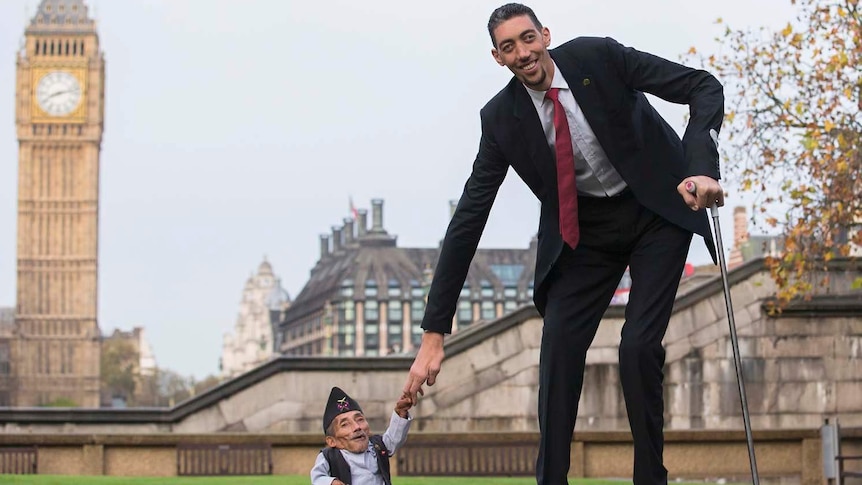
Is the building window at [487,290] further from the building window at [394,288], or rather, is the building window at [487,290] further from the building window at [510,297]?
the building window at [394,288]

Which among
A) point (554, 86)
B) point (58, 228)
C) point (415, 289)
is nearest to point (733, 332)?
point (554, 86)

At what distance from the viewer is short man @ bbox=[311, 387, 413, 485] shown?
7.68 meters

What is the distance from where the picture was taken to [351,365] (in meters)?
20.6

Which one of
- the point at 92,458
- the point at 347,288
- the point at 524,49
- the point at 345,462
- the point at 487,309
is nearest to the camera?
the point at 524,49

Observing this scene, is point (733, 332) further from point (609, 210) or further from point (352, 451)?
point (352, 451)

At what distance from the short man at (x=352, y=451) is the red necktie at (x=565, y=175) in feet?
6.84

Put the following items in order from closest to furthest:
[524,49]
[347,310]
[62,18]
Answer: [524,49]
[347,310]
[62,18]

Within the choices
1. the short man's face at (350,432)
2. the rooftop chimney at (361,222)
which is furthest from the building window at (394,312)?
the short man's face at (350,432)

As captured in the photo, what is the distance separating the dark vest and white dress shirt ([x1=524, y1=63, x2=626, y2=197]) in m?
2.40

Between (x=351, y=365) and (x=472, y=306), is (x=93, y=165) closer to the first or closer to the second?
(x=472, y=306)

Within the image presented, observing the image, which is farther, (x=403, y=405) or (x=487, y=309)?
(x=487, y=309)

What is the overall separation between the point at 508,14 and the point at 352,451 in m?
2.91

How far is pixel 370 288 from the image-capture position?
17800 centimetres

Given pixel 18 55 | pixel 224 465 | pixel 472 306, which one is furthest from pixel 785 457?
pixel 18 55
